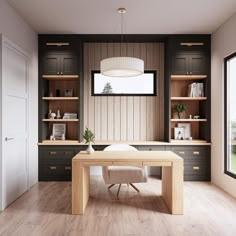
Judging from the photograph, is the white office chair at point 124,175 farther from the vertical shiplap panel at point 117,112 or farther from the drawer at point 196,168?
the vertical shiplap panel at point 117,112

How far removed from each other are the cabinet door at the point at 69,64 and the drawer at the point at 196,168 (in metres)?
2.83

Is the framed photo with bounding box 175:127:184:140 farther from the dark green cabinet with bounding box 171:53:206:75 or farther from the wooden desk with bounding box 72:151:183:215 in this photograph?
the wooden desk with bounding box 72:151:183:215

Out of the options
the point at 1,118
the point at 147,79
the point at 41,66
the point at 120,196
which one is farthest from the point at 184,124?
the point at 1,118

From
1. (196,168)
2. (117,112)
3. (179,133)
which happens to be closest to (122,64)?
(117,112)

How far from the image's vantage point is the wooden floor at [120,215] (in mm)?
2826

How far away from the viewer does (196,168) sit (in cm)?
498

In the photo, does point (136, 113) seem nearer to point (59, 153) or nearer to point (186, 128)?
point (186, 128)

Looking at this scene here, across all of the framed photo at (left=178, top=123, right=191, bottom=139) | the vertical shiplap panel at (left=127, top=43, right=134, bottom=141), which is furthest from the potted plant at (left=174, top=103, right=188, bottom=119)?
the vertical shiplap panel at (left=127, top=43, right=134, bottom=141)

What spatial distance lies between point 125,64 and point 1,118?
1.80 metres

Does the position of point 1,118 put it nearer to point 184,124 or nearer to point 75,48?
point 75,48

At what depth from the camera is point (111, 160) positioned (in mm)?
3348

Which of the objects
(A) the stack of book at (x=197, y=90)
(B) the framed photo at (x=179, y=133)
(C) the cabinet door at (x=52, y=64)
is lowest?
(B) the framed photo at (x=179, y=133)

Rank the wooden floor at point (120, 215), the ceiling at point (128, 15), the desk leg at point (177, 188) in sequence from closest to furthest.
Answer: the wooden floor at point (120, 215), the desk leg at point (177, 188), the ceiling at point (128, 15)

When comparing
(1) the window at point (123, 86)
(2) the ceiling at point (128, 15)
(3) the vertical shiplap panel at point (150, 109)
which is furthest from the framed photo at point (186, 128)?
(2) the ceiling at point (128, 15)
